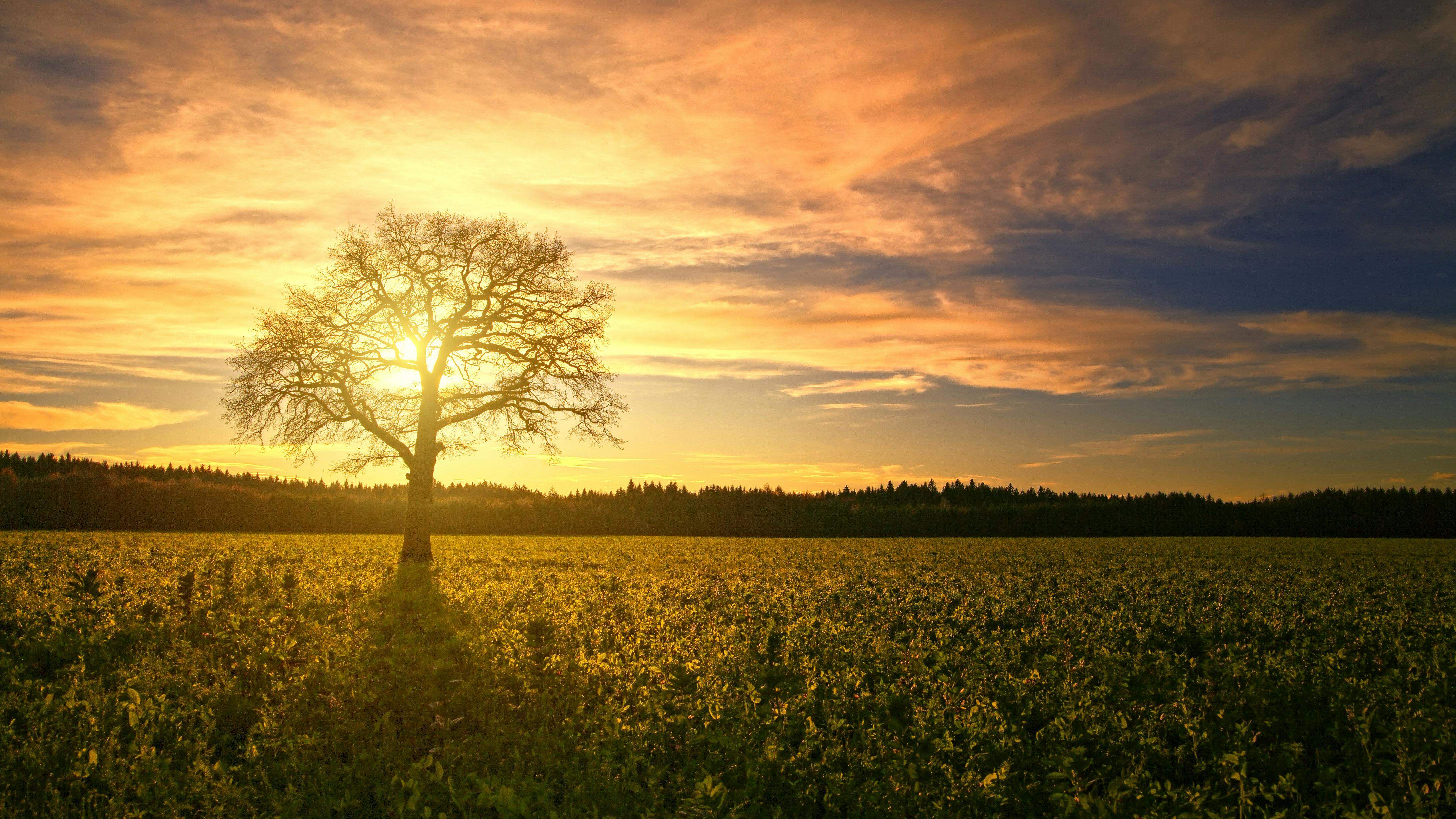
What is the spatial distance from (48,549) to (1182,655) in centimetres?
3682

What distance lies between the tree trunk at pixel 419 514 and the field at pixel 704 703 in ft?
23.9

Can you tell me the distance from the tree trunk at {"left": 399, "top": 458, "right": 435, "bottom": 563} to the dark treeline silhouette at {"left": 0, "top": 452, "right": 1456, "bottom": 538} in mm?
47618

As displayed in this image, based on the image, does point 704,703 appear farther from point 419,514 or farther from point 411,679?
point 419,514

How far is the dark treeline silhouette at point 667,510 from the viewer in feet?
218

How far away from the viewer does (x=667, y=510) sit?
8744 centimetres

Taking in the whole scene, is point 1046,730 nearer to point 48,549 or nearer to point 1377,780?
point 1377,780

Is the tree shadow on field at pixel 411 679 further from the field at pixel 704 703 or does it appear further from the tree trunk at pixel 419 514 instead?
the tree trunk at pixel 419 514

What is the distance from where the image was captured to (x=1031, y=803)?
714 centimetres

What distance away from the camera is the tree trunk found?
27.4 metres

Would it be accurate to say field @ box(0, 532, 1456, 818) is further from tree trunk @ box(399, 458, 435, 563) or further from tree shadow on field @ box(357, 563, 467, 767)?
tree trunk @ box(399, 458, 435, 563)

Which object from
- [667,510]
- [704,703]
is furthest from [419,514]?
[667,510]

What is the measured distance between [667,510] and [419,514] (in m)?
60.2

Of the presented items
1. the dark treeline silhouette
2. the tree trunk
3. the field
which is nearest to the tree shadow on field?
the field

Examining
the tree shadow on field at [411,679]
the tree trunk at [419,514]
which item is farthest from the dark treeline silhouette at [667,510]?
the tree shadow on field at [411,679]
